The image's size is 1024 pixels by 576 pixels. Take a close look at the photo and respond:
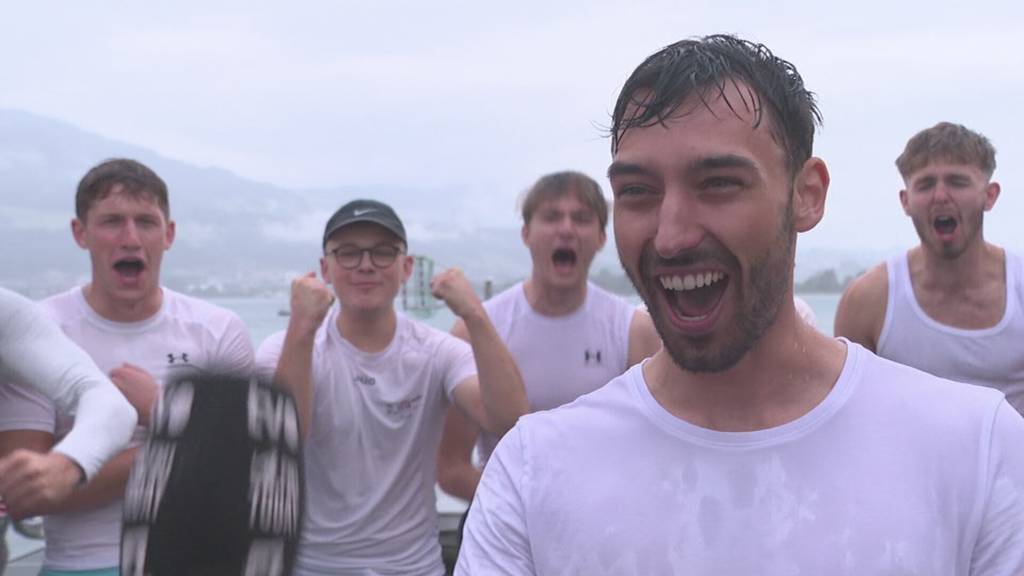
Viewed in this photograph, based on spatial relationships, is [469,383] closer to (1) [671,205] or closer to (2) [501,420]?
(2) [501,420]

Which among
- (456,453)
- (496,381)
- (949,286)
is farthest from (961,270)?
(456,453)

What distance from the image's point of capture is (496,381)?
142 inches

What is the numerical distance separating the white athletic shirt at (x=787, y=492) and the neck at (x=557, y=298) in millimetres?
2758

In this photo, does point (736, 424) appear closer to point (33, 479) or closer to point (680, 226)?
point (680, 226)

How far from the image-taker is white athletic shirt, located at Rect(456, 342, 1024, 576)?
124 cm

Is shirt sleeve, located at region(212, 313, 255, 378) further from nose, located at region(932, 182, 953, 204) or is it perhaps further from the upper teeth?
nose, located at region(932, 182, 953, 204)

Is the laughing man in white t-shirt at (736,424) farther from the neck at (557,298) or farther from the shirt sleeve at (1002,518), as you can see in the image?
the neck at (557,298)

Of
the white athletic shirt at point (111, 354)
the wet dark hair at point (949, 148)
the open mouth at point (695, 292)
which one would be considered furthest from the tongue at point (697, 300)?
the wet dark hair at point (949, 148)

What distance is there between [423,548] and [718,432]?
2.51 m

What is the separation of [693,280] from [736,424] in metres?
0.20

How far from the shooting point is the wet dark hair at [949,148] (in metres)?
3.98

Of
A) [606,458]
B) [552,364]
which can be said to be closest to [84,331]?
[552,364]

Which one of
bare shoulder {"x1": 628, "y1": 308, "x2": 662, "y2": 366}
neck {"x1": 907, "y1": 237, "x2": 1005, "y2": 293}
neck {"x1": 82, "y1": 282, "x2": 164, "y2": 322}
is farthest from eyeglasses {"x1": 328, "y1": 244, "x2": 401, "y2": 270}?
neck {"x1": 907, "y1": 237, "x2": 1005, "y2": 293}

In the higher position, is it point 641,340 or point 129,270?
point 129,270
